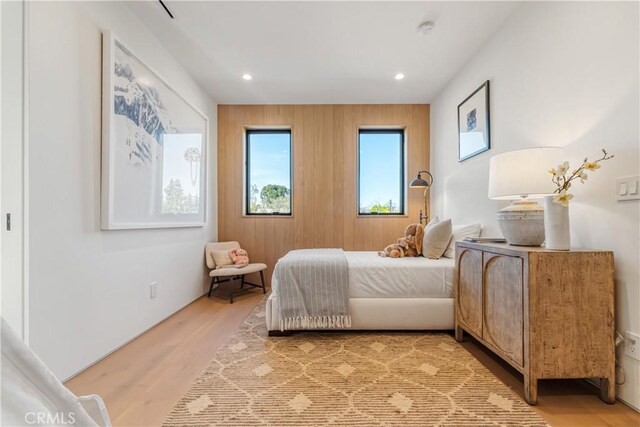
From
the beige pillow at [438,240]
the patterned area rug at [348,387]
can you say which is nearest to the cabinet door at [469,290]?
the patterned area rug at [348,387]

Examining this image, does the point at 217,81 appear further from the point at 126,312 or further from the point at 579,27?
the point at 579,27

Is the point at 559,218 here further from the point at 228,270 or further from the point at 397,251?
the point at 228,270

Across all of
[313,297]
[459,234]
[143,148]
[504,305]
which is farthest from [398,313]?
[143,148]

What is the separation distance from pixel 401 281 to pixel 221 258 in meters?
2.29

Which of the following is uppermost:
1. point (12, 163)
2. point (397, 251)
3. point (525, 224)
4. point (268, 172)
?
point (268, 172)

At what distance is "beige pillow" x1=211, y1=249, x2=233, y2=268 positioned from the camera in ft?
11.7

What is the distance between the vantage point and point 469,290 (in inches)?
79.7

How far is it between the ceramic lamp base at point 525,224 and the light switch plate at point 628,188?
12.9 inches

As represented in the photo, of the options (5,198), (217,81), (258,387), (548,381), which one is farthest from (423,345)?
(217,81)

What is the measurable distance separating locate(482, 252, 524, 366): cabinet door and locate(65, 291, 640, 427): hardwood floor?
0.24 m

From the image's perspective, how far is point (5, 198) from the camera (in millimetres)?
1387

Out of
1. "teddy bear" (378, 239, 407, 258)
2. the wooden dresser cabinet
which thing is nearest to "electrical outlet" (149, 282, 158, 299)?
"teddy bear" (378, 239, 407, 258)

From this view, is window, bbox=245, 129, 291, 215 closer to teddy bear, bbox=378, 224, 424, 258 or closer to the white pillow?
teddy bear, bbox=378, 224, 424, 258

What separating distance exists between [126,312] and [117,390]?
0.72 metres
